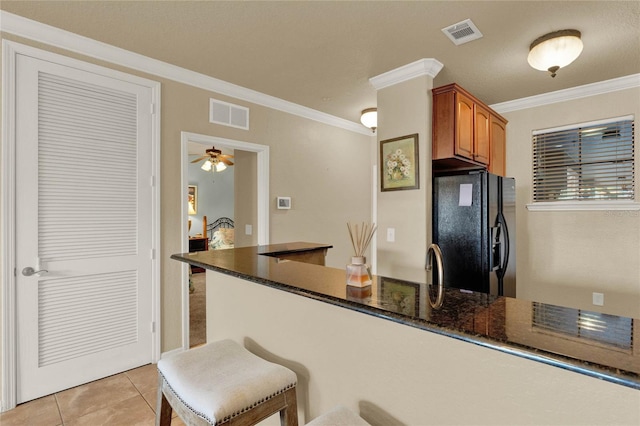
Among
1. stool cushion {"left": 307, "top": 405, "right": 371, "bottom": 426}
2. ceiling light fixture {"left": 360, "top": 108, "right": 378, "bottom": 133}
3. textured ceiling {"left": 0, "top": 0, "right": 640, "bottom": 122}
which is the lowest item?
stool cushion {"left": 307, "top": 405, "right": 371, "bottom": 426}

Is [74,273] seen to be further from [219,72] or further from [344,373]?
[344,373]

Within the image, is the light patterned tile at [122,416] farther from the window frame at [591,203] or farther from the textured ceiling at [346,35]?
the window frame at [591,203]

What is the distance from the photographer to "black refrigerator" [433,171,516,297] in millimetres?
2617

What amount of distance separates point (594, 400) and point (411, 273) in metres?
2.20

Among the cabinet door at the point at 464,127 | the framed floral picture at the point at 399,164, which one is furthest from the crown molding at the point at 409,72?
the framed floral picture at the point at 399,164

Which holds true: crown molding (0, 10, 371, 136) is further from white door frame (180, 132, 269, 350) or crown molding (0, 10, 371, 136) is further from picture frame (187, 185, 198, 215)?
picture frame (187, 185, 198, 215)

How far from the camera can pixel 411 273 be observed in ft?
9.41

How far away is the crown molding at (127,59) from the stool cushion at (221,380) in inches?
94.8

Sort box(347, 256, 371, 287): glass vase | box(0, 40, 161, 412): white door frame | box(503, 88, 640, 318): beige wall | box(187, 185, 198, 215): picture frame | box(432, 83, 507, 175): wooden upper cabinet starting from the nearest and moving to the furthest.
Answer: box(347, 256, 371, 287): glass vase
box(0, 40, 161, 412): white door frame
box(432, 83, 507, 175): wooden upper cabinet
box(503, 88, 640, 318): beige wall
box(187, 185, 198, 215): picture frame

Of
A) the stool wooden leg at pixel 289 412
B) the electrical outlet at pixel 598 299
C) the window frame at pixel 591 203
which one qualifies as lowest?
the electrical outlet at pixel 598 299

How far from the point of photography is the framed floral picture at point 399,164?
112 inches

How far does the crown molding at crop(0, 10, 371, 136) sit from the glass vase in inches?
102

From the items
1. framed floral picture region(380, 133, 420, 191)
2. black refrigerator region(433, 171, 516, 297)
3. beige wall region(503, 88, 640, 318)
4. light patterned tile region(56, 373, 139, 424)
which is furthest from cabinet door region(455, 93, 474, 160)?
light patterned tile region(56, 373, 139, 424)

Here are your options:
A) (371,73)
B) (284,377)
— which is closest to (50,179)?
(284,377)
